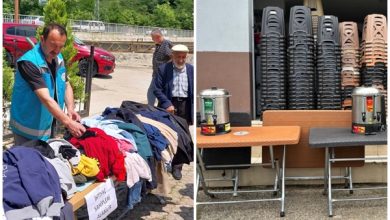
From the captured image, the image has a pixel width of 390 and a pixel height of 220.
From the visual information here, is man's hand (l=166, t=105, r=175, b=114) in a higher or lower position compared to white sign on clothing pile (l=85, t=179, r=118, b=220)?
higher

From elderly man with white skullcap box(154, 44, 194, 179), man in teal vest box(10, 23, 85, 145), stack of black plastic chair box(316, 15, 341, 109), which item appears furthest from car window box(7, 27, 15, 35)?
man in teal vest box(10, 23, 85, 145)

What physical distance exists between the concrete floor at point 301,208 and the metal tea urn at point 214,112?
636 mm

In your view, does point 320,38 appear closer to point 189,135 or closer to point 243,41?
point 243,41

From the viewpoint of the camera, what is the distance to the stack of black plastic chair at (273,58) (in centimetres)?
527

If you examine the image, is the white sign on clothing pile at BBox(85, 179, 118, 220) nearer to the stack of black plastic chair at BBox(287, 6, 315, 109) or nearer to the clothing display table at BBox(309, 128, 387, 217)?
the clothing display table at BBox(309, 128, 387, 217)

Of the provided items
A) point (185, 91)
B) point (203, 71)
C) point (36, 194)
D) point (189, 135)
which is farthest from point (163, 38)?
point (36, 194)

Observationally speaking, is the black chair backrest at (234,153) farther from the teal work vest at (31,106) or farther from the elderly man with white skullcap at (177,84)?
the teal work vest at (31,106)

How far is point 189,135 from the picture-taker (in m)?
3.87

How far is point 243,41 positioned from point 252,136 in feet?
7.60

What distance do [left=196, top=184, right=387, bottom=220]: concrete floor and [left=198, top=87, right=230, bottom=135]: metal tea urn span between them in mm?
636

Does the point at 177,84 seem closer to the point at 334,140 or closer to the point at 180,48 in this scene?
the point at 180,48

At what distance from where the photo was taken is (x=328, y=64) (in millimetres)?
5270

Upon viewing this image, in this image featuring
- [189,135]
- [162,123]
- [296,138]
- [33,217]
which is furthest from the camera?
[189,135]

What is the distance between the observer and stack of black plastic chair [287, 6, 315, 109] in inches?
206
